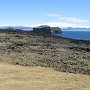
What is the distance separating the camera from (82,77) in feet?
84.5

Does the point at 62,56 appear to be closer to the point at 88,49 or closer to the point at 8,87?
the point at 88,49

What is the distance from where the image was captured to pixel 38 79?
24.7 metres

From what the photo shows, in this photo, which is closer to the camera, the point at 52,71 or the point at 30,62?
the point at 52,71

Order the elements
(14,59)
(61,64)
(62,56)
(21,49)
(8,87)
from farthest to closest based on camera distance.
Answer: (21,49) < (62,56) < (14,59) < (61,64) < (8,87)

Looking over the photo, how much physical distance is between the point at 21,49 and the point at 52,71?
12998mm

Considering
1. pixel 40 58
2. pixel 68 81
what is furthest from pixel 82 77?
pixel 40 58

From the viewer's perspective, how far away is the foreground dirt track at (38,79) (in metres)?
22.5

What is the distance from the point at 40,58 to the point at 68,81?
34.5ft

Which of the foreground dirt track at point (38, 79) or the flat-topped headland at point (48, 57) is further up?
the flat-topped headland at point (48, 57)

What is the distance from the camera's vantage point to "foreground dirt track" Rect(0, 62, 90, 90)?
22.5 m

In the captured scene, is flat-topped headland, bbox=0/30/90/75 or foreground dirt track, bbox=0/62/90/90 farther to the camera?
flat-topped headland, bbox=0/30/90/75

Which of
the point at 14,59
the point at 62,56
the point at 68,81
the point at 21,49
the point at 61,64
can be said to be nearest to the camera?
the point at 68,81

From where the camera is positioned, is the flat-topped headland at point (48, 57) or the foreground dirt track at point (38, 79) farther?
the flat-topped headland at point (48, 57)

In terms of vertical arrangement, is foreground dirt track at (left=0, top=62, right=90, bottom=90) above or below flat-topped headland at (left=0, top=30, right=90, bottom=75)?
below
